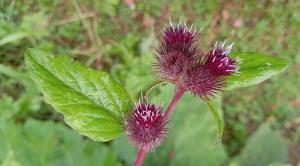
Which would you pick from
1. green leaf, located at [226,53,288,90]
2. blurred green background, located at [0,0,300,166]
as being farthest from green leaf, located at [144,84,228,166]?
green leaf, located at [226,53,288,90]

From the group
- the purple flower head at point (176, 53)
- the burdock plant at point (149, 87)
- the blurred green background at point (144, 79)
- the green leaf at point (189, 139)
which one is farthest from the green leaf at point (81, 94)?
the green leaf at point (189, 139)

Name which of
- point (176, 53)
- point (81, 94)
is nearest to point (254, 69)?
point (176, 53)

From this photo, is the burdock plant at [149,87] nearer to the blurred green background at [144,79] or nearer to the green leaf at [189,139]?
the blurred green background at [144,79]

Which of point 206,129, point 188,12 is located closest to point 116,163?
point 206,129

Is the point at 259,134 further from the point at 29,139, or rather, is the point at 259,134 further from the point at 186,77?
the point at 186,77

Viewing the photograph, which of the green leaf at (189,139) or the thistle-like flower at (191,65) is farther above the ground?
the thistle-like flower at (191,65)

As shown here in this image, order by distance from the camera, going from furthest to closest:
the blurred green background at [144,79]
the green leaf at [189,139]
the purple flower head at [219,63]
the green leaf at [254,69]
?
the green leaf at [189,139] → the blurred green background at [144,79] → the green leaf at [254,69] → the purple flower head at [219,63]
